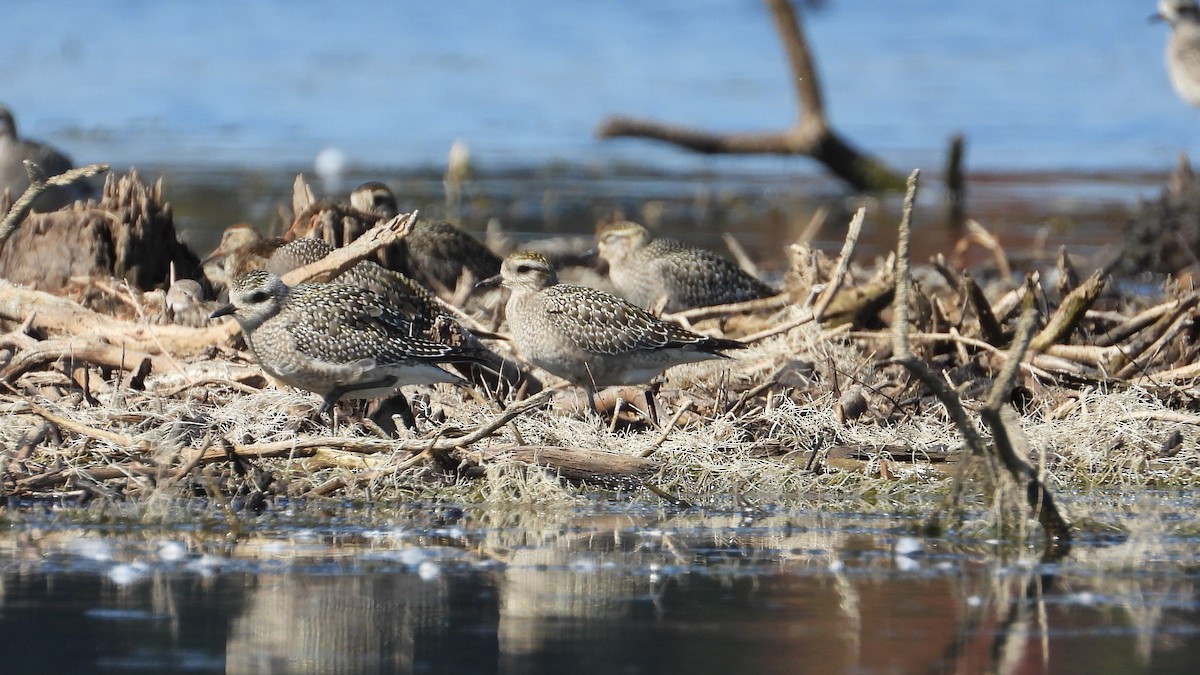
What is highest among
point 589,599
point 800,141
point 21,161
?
point 800,141

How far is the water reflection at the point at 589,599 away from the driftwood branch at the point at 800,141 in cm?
1643

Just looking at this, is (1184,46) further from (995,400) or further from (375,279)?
(995,400)

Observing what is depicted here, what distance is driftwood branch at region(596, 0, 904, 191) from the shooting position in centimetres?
2381

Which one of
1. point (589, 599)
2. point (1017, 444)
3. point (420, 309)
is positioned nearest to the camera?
point (589, 599)

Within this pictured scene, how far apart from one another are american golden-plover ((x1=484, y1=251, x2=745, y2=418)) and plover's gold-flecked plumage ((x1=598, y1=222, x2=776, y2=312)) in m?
1.99

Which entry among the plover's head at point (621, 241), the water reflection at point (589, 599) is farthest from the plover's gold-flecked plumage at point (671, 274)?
the water reflection at point (589, 599)

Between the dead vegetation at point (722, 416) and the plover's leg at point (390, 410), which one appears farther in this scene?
the plover's leg at point (390, 410)

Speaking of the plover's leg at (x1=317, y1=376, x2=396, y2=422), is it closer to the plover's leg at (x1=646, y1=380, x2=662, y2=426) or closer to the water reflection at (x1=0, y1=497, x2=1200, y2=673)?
the plover's leg at (x1=646, y1=380, x2=662, y2=426)

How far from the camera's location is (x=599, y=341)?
9.31 metres

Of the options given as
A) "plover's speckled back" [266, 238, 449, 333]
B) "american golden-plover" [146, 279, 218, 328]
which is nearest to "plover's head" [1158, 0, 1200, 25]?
"plover's speckled back" [266, 238, 449, 333]

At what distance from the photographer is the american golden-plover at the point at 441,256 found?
464 inches

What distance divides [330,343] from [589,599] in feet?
9.31

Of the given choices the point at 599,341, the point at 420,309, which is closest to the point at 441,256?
the point at 420,309

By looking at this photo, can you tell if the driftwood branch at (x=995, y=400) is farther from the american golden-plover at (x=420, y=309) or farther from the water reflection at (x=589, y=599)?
the american golden-plover at (x=420, y=309)
